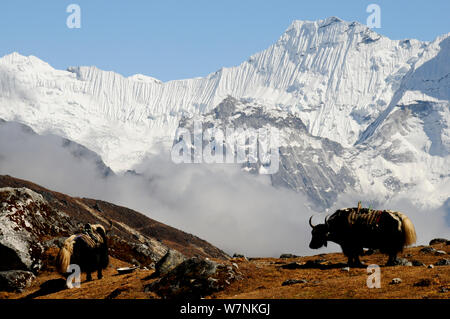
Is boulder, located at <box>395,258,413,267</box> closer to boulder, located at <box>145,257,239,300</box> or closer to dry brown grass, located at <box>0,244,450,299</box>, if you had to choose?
dry brown grass, located at <box>0,244,450,299</box>

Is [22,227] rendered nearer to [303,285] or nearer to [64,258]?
[64,258]

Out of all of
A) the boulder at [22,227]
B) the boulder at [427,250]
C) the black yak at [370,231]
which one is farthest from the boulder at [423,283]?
the boulder at [22,227]

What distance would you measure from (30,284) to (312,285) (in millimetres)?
20961

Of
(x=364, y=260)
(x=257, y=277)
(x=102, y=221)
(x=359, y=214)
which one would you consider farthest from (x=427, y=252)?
(x=102, y=221)

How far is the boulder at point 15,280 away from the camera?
1626 inches

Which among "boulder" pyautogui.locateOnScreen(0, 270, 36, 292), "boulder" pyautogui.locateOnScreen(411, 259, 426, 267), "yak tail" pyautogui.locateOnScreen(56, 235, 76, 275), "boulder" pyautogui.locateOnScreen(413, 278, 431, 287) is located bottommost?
"boulder" pyautogui.locateOnScreen(413, 278, 431, 287)

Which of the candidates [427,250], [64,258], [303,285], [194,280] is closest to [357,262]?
[303,285]

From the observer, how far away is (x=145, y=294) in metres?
33.4

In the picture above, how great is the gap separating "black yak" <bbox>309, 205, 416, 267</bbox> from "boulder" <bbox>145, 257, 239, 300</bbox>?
870 centimetres

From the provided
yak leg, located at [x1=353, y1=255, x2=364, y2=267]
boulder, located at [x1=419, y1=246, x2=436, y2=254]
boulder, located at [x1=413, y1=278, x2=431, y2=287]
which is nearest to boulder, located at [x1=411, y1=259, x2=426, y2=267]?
yak leg, located at [x1=353, y1=255, x2=364, y2=267]

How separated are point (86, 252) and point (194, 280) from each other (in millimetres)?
10858

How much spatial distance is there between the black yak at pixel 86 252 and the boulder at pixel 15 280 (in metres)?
4.23

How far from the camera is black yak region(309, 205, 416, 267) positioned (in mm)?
37875
